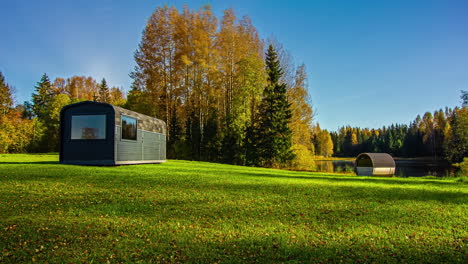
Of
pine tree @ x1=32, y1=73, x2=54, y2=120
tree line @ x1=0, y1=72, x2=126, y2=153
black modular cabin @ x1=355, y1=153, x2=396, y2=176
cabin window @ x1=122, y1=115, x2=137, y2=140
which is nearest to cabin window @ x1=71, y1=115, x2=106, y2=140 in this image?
cabin window @ x1=122, y1=115, x2=137, y2=140

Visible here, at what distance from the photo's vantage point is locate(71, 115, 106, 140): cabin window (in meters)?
15.0

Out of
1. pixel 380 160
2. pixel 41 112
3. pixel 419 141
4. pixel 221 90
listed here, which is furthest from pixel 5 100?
pixel 419 141

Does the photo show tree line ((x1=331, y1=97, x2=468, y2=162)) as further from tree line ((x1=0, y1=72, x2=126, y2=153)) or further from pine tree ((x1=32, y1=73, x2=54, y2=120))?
pine tree ((x1=32, y1=73, x2=54, y2=120))

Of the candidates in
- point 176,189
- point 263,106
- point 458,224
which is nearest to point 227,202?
point 176,189

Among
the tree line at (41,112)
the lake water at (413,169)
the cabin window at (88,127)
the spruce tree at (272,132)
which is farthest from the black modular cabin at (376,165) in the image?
the tree line at (41,112)

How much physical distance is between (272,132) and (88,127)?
52.7ft

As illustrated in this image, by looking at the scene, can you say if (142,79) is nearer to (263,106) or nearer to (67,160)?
(263,106)

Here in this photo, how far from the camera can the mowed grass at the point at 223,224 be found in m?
4.40

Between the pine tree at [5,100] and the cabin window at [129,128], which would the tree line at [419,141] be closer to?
the cabin window at [129,128]

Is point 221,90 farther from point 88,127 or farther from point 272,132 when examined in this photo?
point 88,127

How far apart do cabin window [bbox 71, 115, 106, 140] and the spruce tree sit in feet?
50.3

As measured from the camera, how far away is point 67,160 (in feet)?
50.6

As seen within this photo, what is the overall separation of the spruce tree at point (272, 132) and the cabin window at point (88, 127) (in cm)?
1532

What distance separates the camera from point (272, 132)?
26578 millimetres
